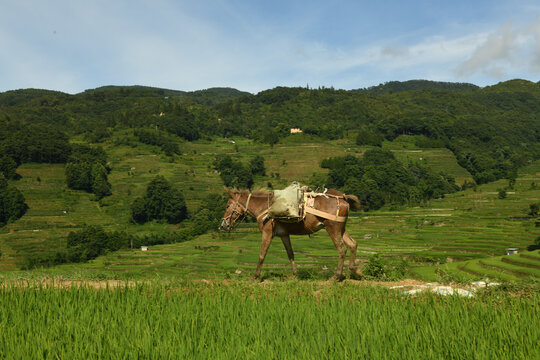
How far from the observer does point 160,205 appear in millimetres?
96750

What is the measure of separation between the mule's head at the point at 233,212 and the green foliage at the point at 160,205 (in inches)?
3482

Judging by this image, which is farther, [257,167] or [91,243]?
[257,167]

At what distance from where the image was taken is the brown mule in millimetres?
9656

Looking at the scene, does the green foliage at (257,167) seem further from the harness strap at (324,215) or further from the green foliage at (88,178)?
the harness strap at (324,215)

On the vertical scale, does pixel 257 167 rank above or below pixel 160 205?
above

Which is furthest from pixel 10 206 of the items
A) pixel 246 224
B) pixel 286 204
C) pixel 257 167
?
pixel 286 204

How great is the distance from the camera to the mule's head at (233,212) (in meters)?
10.5

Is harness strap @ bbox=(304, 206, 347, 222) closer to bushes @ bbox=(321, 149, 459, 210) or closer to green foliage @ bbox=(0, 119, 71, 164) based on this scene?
bushes @ bbox=(321, 149, 459, 210)

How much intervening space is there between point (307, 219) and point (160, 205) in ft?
297

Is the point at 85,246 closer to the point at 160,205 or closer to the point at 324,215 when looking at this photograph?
the point at 160,205

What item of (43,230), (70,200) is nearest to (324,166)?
(70,200)

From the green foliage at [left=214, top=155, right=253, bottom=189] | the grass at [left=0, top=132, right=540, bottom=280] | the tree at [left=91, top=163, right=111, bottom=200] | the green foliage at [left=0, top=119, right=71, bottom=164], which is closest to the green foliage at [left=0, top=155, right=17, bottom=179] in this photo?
the grass at [left=0, top=132, right=540, bottom=280]

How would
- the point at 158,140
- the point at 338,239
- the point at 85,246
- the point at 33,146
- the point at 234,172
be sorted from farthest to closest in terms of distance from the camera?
the point at 158,140 → the point at 234,172 → the point at 33,146 → the point at 85,246 → the point at 338,239

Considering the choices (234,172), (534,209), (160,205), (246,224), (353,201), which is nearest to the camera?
(353,201)
